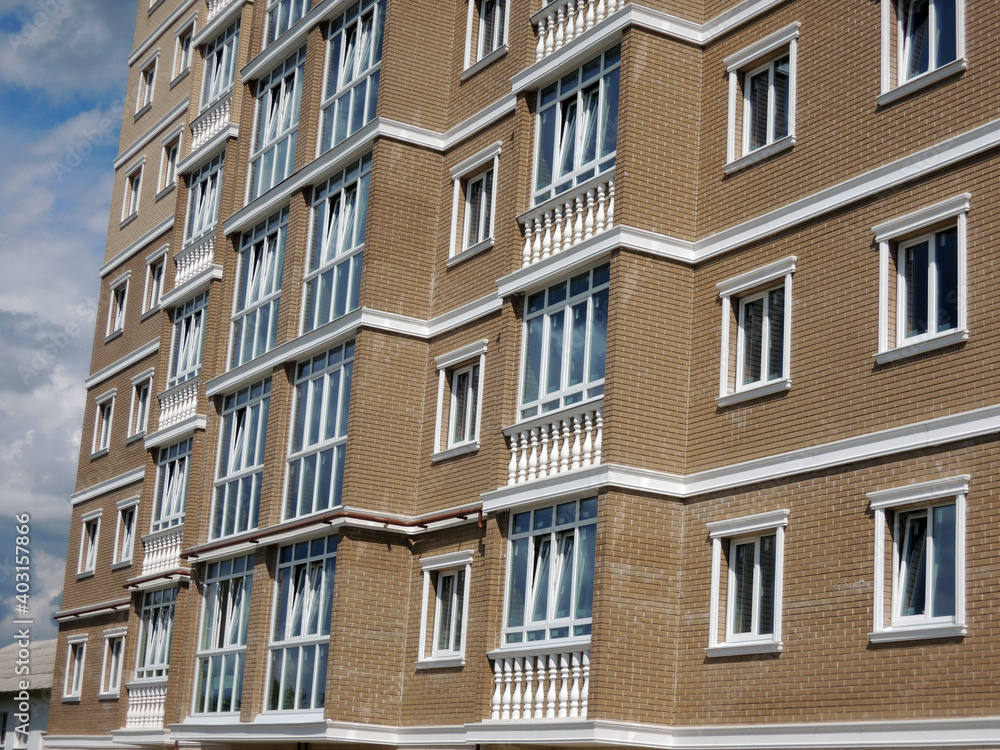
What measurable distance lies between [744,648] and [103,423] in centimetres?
2296

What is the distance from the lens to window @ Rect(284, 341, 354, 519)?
835 inches

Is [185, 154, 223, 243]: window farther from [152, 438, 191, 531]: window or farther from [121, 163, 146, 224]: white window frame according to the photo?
[121, 163, 146, 224]: white window frame

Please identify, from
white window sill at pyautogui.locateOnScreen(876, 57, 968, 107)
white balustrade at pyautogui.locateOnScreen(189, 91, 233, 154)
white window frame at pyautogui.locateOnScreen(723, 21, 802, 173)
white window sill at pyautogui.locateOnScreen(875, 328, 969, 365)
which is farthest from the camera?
white balustrade at pyautogui.locateOnScreen(189, 91, 233, 154)

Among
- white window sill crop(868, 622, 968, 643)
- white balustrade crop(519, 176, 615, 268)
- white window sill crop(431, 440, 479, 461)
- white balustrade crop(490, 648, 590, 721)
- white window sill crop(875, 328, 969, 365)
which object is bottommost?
white balustrade crop(490, 648, 590, 721)

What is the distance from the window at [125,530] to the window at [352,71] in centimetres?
1158

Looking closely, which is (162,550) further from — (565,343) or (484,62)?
(565,343)

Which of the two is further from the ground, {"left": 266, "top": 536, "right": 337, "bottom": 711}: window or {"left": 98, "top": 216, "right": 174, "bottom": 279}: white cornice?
{"left": 98, "top": 216, "right": 174, "bottom": 279}: white cornice

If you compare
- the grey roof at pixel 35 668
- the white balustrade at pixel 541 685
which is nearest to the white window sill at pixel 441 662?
the white balustrade at pixel 541 685

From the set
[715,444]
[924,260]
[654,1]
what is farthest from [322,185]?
[924,260]

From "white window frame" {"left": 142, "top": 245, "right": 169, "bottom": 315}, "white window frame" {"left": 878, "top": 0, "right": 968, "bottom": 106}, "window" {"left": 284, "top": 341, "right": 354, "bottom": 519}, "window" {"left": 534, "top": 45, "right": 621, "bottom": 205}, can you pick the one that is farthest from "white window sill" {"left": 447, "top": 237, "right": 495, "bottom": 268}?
"white window frame" {"left": 142, "top": 245, "right": 169, "bottom": 315}

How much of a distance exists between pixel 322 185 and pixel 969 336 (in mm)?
12895

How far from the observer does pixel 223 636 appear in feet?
77.7

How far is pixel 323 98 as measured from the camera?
2422cm

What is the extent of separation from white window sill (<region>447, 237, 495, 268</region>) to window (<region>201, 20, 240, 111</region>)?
10875mm
